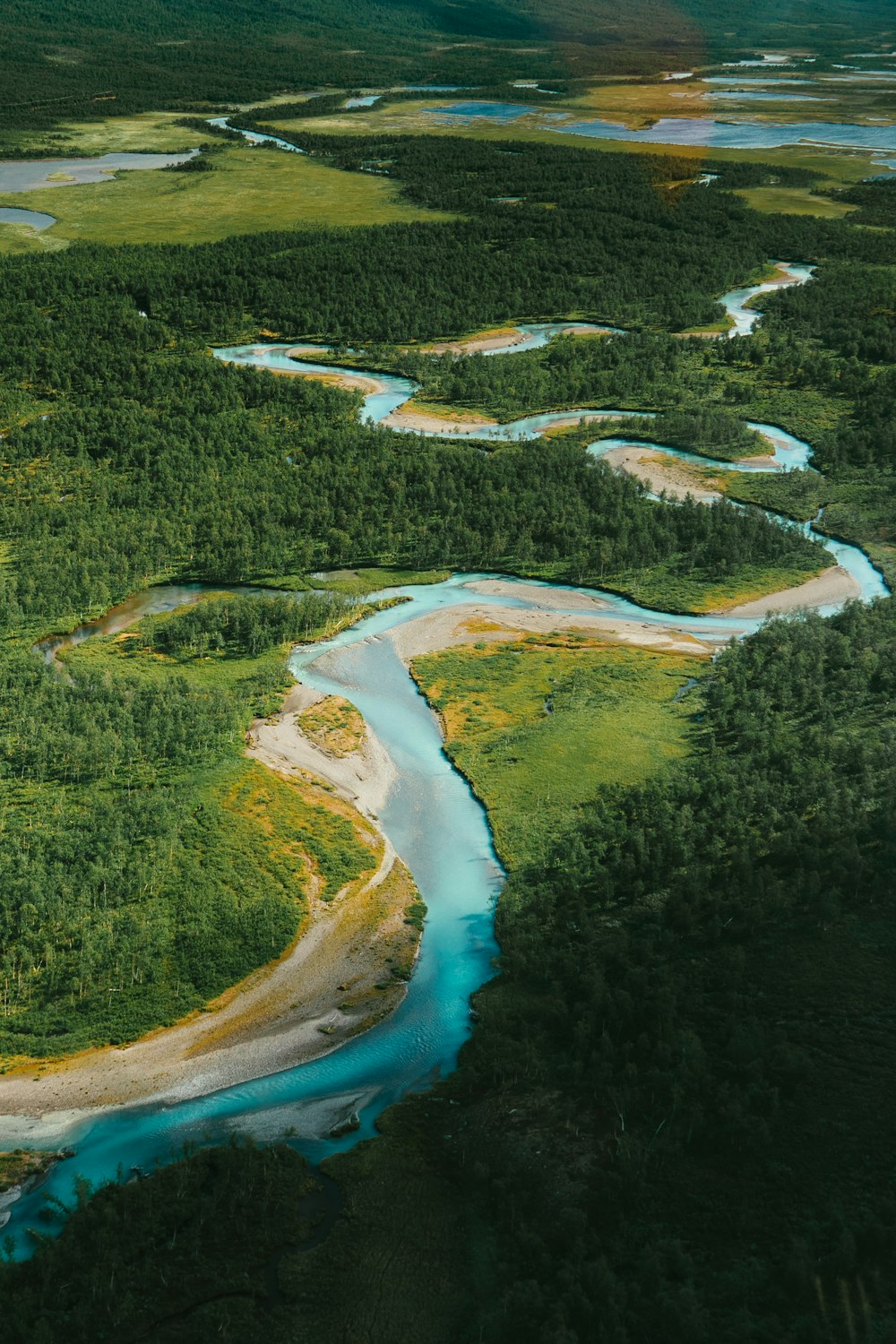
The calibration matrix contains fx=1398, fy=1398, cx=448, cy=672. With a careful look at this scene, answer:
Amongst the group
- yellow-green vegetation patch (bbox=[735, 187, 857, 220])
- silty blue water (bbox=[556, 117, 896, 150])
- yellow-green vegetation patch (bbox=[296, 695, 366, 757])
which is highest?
silty blue water (bbox=[556, 117, 896, 150])

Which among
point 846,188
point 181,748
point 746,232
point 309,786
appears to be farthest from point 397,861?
point 846,188

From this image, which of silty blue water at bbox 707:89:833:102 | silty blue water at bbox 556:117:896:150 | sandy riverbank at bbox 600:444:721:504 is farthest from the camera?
silty blue water at bbox 707:89:833:102

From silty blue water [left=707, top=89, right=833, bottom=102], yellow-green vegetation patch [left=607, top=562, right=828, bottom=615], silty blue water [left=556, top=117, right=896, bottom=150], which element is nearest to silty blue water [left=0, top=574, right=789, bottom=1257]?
yellow-green vegetation patch [left=607, top=562, right=828, bottom=615]

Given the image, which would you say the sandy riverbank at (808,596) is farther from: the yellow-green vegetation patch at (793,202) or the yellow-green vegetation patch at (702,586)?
the yellow-green vegetation patch at (793,202)

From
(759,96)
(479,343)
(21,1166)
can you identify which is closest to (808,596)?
(21,1166)

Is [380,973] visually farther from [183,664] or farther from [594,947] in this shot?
[183,664]

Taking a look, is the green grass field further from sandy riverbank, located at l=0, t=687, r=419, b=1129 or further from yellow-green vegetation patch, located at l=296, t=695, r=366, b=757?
sandy riverbank, located at l=0, t=687, r=419, b=1129
